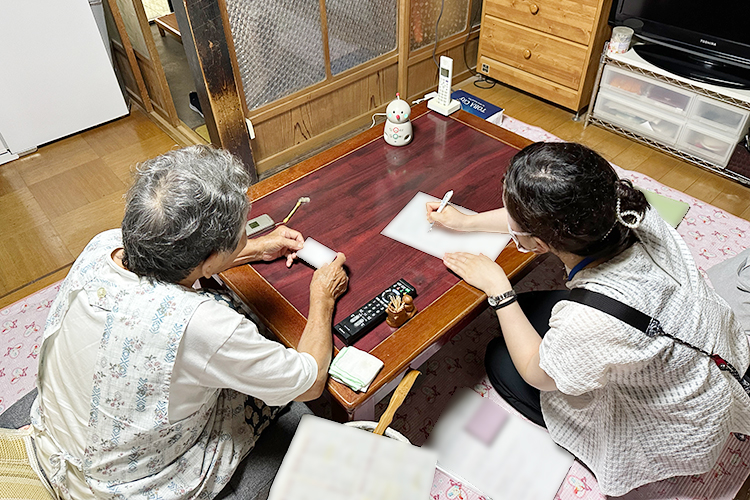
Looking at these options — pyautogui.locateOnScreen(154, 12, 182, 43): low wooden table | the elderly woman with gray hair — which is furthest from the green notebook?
pyautogui.locateOnScreen(154, 12, 182, 43): low wooden table

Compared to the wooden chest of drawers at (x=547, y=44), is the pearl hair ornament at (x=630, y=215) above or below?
above

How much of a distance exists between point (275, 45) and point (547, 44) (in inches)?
59.7

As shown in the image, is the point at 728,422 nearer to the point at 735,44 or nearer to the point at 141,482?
the point at 141,482

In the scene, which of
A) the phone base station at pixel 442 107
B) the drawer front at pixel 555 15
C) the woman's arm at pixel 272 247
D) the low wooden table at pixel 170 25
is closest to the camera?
the woman's arm at pixel 272 247

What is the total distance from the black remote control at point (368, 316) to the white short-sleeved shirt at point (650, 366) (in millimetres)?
378

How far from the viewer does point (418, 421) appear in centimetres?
163

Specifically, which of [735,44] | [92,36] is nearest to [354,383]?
[735,44]

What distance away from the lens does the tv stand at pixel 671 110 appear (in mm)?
2393

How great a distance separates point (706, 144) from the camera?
100 inches

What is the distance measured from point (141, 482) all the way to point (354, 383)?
47 cm

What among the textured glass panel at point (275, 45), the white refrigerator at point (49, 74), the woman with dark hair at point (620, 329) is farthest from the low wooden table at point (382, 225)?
A: the white refrigerator at point (49, 74)

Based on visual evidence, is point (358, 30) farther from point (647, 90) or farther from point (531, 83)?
point (647, 90)

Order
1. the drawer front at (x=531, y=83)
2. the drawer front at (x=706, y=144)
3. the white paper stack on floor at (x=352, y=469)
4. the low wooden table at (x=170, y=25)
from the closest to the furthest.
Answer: the white paper stack on floor at (x=352, y=469), the drawer front at (x=706, y=144), the drawer front at (x=531, y=83), the low wooden table at (x=170, y=25)

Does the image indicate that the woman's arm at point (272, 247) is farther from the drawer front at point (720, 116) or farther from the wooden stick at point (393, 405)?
the drawer front at point (720, 116)
